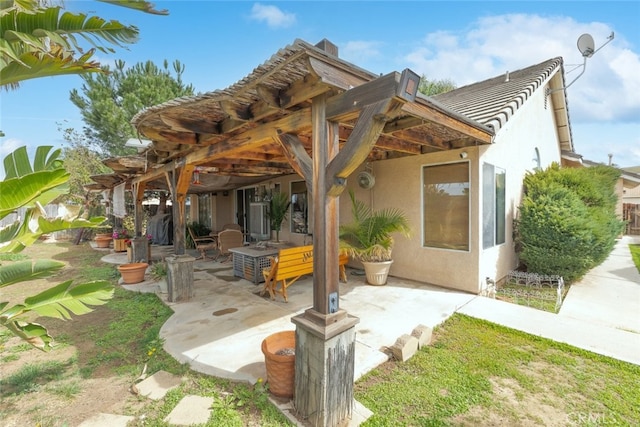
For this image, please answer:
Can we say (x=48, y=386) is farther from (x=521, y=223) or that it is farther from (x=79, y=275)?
(x=521, y=223)

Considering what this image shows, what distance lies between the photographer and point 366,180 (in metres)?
7.10

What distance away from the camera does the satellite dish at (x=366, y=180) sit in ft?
23.1

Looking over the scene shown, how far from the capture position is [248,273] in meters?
6.75

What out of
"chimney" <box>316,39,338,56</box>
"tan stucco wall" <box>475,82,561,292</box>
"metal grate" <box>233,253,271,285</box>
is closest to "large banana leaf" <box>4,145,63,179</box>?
"chimney" <box>316,39,338,56</box>

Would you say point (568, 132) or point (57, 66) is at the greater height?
point (568, 132)

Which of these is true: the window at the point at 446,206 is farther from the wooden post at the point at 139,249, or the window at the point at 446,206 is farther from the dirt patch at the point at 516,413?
the wooden post at the point at 139,249

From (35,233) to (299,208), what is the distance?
7.87m

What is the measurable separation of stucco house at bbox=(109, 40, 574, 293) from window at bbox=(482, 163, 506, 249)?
44 millimetres

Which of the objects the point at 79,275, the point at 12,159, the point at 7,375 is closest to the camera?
the point at 12,159

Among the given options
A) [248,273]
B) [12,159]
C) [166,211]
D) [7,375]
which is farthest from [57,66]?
[166,211]

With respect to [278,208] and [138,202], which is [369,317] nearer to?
[278,208]

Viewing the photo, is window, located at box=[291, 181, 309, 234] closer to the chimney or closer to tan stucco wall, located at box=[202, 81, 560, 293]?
tan stucco wall, located at box=[202, 81, 560, 293]

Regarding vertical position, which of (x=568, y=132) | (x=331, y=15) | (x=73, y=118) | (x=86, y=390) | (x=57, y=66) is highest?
(x=73, y=118)

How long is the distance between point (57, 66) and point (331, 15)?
19.3 ft
